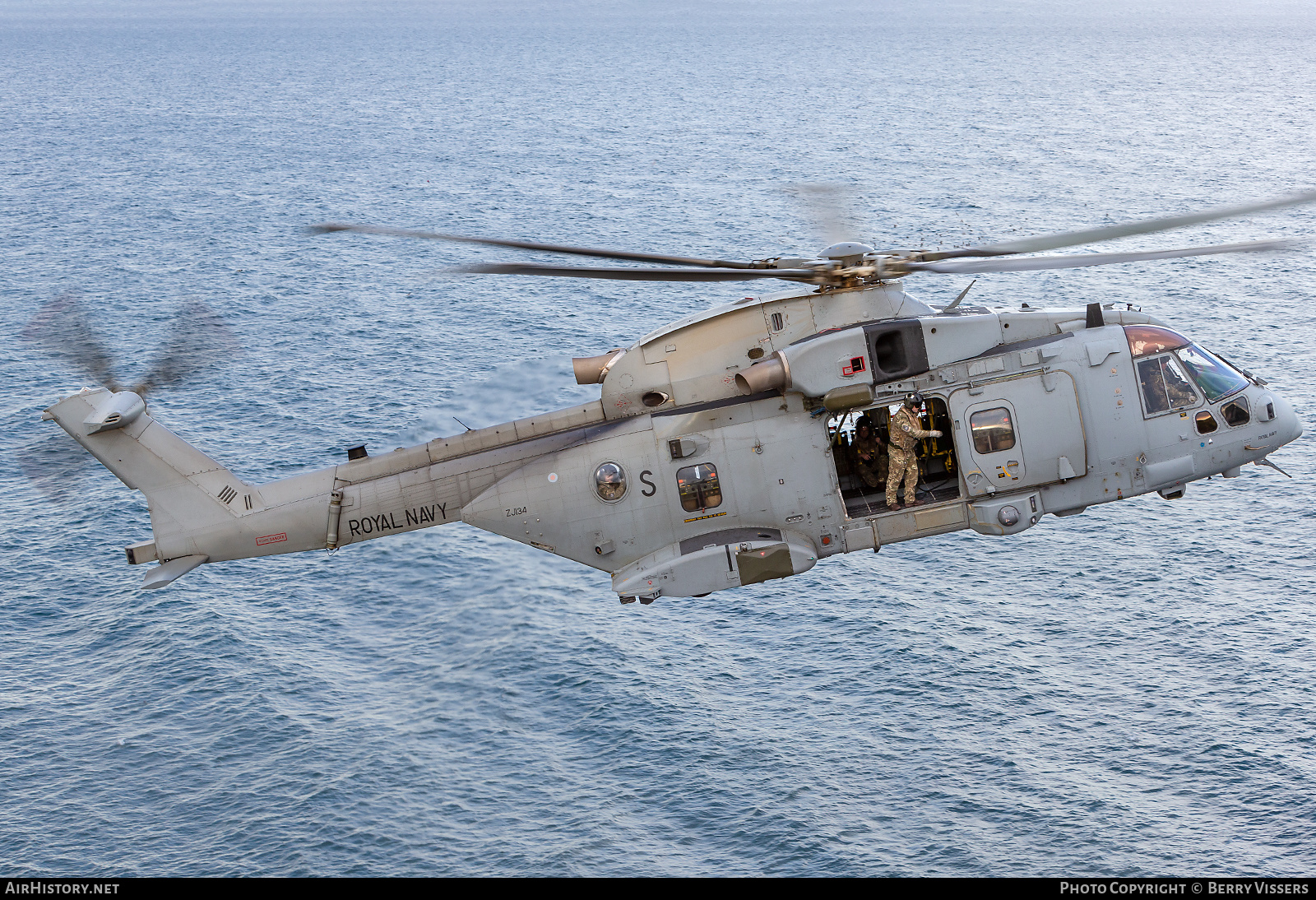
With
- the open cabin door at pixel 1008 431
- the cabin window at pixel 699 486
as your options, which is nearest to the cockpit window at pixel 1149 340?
the open cabin door at pixel 1008 431

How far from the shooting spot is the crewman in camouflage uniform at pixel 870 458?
3422 centimetres

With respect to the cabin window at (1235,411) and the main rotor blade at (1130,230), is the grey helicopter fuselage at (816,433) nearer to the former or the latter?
the cabin window at (1235,411)

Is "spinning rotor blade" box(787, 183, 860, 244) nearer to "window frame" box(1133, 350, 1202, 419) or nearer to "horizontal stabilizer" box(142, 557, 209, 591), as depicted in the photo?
"window frame" box(1133, 350, 1202, 419)

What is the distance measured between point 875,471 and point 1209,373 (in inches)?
368

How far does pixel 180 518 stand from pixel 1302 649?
92.1 meters

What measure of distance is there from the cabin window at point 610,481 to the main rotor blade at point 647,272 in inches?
197

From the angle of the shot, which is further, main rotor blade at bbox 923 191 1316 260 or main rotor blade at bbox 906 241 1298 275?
main rotor blade at bbox 906 241 1298 275

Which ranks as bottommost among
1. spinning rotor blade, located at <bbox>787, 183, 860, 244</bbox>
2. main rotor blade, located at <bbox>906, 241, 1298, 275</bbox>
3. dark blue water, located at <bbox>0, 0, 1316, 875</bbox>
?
dark blue water, located at <bbox>0, 0, 1316, 875</bbox>

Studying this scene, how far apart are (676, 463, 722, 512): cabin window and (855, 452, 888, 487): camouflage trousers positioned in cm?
444

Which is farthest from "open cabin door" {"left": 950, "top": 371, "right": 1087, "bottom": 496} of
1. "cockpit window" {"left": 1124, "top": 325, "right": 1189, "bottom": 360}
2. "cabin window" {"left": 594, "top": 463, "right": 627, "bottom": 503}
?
"cabin window" {"left": 594, "top": 463, "right": 627, "bottom": 503}

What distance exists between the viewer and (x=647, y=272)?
28.5 metres

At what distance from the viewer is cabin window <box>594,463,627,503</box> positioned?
1286 inches

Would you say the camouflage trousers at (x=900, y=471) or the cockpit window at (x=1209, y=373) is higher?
the cockpit window at (x=1209, y=373)

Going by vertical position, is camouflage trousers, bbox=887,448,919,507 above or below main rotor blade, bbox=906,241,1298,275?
below
